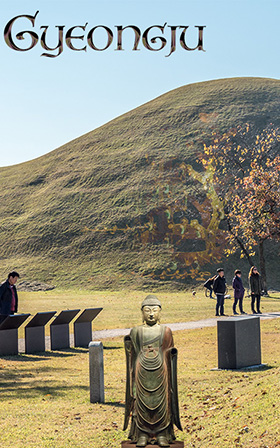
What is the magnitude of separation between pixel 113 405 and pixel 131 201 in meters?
62.5

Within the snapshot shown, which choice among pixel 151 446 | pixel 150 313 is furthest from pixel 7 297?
pixel 151 446

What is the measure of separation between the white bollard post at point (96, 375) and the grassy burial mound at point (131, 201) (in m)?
48.1

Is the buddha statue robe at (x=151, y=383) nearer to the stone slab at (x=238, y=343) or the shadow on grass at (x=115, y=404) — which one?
the shadow on grass at (x=115, y=404)

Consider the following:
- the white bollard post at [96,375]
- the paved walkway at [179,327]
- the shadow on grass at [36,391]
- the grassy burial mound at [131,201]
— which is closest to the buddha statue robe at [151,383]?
the white bollard post at [96,375]

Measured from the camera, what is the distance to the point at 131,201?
74750 mm

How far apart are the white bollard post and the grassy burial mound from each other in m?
48.1

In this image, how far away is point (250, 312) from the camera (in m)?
32.8

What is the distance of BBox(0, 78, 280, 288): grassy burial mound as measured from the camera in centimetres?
6656

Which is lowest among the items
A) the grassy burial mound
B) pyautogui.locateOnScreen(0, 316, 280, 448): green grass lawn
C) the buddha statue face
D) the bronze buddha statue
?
pyautogui.locateOnScreen(0, 316, 280, 448): green grass lawn

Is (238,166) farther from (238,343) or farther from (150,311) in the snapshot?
(150,311)

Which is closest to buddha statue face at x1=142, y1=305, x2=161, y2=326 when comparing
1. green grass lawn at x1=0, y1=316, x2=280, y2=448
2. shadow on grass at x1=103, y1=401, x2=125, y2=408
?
green grass lawn at x1=0, y1=316, x2=280, y2=448

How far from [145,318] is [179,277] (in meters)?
55.5

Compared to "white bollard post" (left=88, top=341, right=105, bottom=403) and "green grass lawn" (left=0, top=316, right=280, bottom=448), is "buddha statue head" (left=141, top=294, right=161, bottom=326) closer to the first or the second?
"green grass lawn" (left=0, top=316, right=280, bottom=448)

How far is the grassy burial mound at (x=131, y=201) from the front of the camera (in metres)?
66.6
